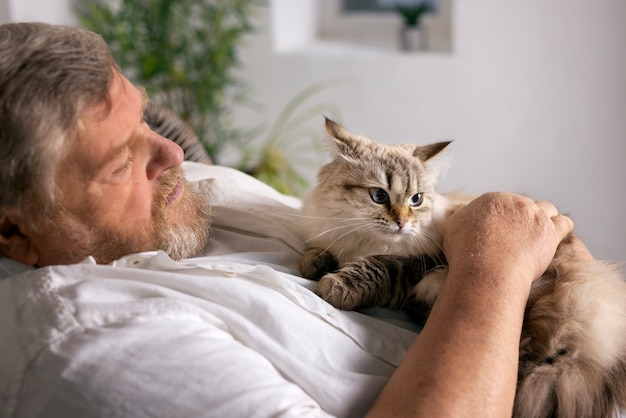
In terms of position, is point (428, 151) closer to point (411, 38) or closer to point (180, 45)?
point (411, 38)

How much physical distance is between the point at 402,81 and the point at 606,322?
242cm

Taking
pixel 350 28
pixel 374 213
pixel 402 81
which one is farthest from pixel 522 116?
pixel 374 213

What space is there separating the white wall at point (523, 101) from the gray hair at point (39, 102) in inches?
92.9

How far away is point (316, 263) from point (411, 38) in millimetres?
2322

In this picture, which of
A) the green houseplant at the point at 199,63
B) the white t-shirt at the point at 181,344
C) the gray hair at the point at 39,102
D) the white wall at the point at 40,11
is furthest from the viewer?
the green houseplant at the point at 199,63

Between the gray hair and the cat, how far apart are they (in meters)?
0.56

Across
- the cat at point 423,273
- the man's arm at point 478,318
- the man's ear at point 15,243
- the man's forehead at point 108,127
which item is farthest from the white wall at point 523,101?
the man's ear at point 15,243

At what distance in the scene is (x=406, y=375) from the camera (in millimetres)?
1226

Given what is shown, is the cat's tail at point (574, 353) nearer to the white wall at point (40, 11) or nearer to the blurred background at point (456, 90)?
the blurred background at point (456, 90)

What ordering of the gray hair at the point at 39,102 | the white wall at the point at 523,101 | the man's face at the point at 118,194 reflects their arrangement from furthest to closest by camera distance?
the white wall at the point at 523,101 < the man's face at the point at 118,194 < the gray hair at the point at 39,102

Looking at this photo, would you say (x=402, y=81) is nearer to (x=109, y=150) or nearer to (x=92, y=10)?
(x=92, y=10)

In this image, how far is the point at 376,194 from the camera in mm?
1713

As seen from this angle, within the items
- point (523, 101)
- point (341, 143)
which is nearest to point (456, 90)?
point (523, 101)

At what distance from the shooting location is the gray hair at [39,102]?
4.00 ft
